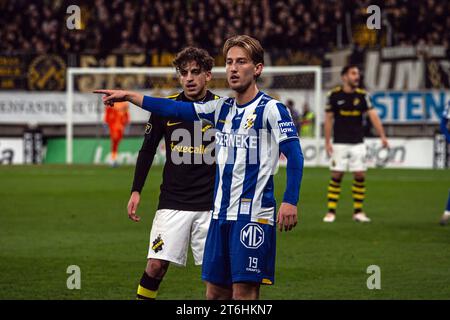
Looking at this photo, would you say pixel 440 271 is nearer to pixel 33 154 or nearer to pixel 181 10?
pixel 33 154

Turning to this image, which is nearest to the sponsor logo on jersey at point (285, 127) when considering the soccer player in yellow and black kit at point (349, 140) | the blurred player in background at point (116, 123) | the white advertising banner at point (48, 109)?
the soccer player in yellow and black kit at point (349, 140)

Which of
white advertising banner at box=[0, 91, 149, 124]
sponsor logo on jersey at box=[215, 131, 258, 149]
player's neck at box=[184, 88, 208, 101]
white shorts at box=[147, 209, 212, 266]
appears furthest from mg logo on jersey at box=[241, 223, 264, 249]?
white advertising banner at box=[0, 91, 149, 124]

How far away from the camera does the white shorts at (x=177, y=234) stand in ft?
22.0

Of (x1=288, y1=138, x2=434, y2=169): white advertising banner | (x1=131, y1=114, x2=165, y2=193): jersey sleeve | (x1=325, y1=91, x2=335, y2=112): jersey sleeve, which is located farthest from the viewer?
(x1=288, y1=138, x2=434, y2=169): white advertising banner

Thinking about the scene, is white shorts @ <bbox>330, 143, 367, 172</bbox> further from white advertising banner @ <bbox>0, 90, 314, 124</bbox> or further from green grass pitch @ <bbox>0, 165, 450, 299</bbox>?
white advertising banner @ <bbox>0, 90, 314, 124</bbox>

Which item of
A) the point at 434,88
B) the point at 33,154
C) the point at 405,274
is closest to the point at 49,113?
the point at 33,154

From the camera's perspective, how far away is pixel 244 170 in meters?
5.61

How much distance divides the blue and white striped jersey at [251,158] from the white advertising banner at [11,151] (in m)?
22.5

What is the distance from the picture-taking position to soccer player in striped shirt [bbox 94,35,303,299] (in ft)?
18.1

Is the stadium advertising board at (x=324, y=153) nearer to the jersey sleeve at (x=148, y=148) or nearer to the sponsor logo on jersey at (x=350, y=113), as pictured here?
the sponsor logo on jersey at (x=350, y=113)

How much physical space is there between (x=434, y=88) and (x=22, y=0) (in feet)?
50.7

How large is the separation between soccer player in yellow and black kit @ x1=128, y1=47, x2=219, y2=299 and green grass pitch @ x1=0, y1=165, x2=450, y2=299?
1.29 m

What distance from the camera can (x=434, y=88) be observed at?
83.9 feet

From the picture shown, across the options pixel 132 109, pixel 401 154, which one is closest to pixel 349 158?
pixel 401 154
